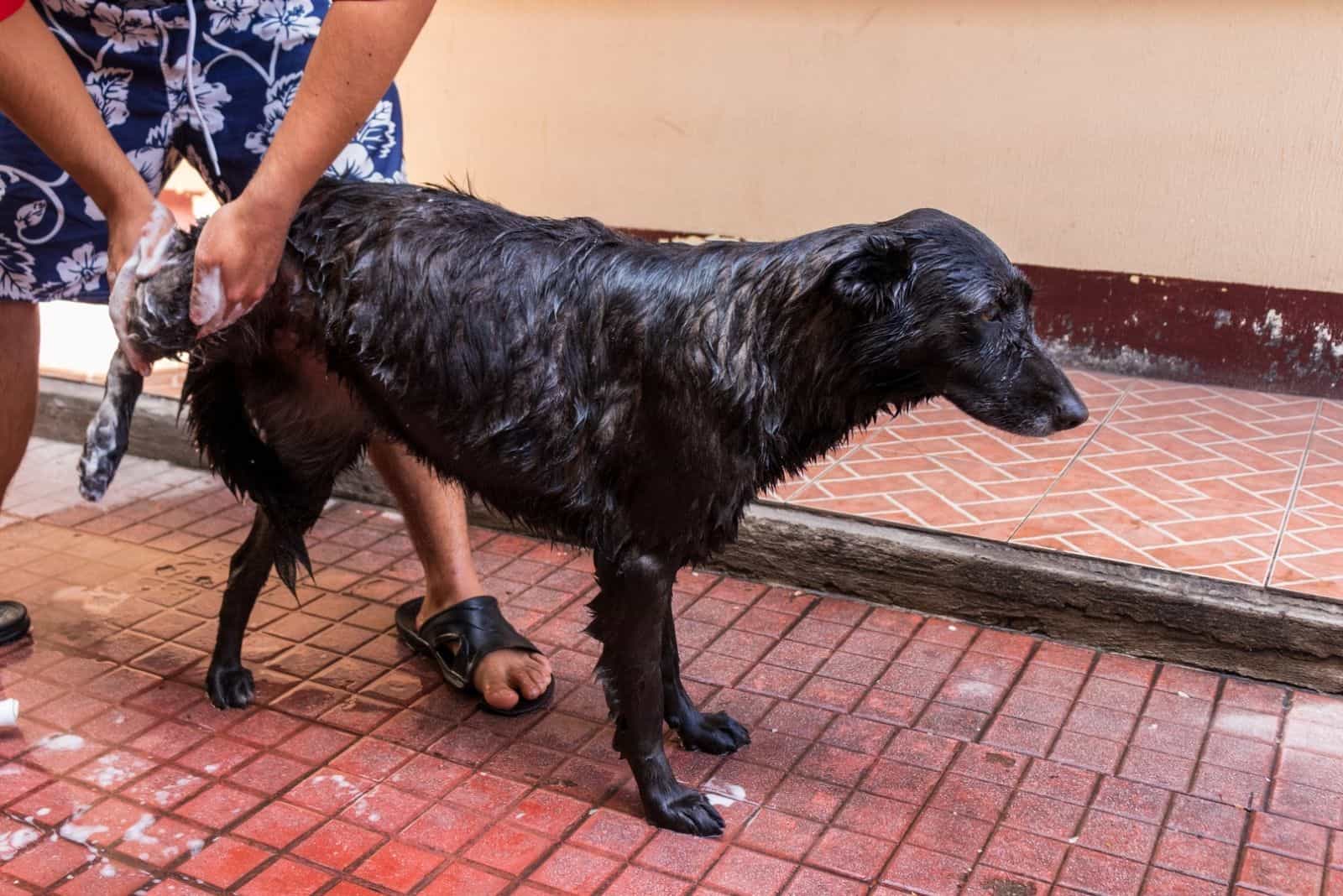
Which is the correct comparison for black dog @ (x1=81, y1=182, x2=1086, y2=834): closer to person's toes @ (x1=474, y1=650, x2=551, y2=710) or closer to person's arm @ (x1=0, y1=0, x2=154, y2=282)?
person's arm @ (x1=0, y1=0, x2=154, y2=282)

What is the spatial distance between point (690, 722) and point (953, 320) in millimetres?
1223

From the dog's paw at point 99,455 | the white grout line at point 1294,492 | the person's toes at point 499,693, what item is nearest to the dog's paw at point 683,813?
the person's toes at point 499,693

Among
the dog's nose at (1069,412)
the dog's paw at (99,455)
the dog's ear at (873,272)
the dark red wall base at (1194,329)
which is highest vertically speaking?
the dog's ear at (873,272)

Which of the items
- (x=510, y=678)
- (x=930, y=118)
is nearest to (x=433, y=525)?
(x=510, y=678)

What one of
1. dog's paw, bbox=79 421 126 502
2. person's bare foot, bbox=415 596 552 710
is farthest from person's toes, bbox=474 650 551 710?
dog's paw, bbox=79 421 126 502

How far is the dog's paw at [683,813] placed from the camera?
111 inches

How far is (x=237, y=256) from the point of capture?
2674 mm

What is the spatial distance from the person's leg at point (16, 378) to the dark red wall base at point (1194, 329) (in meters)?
3.68

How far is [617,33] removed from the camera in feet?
19.0

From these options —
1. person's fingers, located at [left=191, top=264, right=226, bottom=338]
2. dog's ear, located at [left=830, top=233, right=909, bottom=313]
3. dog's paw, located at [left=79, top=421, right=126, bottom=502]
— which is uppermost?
dog's ear, located at [left=830, top=233, right=909, bottom=313]

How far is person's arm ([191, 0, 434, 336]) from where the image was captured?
253cm

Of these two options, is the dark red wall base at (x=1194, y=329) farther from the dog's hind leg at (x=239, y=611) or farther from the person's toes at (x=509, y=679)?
the dog's hind leg at (x=239, y=611)

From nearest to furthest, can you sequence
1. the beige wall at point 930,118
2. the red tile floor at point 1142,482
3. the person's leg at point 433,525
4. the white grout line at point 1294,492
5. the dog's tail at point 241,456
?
1. the dog's tail at point 241,456
2. the person's leg at point 433,525
3. the white grout line at point 1294,492
4. the red tile floor at point 1142,482
5. the beige wall at point 930,118

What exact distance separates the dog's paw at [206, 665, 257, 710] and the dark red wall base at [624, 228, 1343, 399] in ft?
11.3
